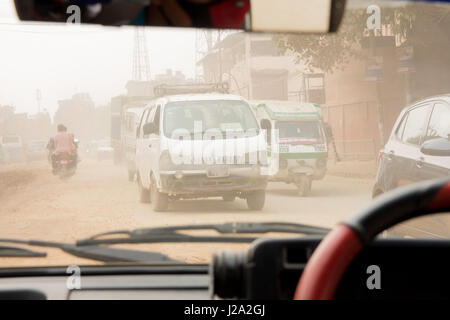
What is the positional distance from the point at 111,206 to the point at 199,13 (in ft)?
20.7

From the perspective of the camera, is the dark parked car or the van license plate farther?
the van license plate

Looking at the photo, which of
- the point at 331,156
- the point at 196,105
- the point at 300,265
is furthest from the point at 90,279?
the point at 331,156

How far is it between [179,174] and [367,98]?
854cm

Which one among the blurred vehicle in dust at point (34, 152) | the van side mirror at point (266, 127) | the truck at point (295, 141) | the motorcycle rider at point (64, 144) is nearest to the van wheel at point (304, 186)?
the truck at point (295, 141)

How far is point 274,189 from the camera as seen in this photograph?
985cm

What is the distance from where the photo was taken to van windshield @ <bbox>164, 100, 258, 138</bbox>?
7.21 m

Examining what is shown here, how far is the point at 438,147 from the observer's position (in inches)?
191

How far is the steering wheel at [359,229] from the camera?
132 centimetres

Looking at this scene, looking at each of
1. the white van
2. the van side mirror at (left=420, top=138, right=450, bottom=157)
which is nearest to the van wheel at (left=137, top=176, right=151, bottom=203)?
the white van

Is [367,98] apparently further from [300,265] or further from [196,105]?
[300,265]

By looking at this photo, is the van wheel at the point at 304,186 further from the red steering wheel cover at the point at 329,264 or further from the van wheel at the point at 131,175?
the red steering wheel cover at the point at 329,264

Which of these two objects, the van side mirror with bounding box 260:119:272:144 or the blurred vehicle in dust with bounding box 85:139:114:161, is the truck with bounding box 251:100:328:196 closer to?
the van side mirror with bounding box 260:119:272:144

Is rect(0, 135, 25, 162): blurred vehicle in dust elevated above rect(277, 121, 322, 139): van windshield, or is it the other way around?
rect(0, 135, 25, 162): blurred vehicle in dust

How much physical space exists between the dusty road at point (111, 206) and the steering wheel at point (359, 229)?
2.61m
